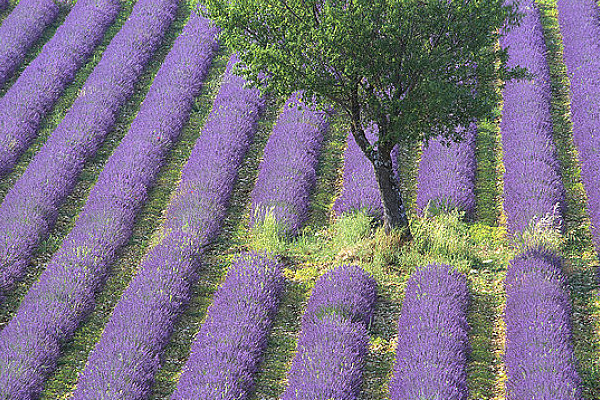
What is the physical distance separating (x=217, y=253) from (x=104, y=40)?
7.10 meters

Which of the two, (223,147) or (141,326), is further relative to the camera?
(223,147)

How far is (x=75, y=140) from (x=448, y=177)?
5.79m

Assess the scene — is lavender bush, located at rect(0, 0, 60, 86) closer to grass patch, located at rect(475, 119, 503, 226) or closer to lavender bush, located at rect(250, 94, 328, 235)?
lavender bush, located at rect(250, 94, 328, 235)

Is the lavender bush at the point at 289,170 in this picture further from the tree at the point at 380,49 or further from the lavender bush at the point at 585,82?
the lavender bush at the point at 585,82

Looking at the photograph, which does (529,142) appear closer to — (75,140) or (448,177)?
(448,177)

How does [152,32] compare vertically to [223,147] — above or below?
above

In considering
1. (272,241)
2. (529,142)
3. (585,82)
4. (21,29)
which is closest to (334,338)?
(272,241)

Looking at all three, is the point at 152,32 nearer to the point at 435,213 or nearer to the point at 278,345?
the point at 435,213

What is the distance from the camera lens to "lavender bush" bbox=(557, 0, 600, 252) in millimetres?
10961

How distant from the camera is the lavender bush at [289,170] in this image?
10.7m

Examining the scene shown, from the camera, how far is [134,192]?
11.1m

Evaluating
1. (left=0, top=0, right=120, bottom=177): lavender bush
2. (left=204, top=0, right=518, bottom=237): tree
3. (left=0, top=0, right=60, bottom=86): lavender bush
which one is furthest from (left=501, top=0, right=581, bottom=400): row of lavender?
(left=0, top=0, right=60, bottom=86): lavender bush

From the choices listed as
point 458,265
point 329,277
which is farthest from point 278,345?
point 458,265

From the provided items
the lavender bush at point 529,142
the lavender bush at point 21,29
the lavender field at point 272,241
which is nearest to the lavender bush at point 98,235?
the lavender field at point 272,241
